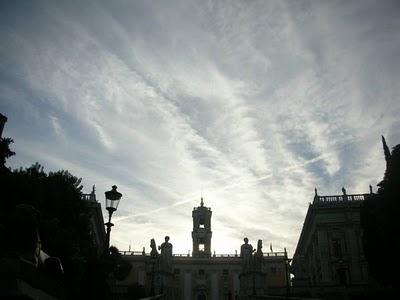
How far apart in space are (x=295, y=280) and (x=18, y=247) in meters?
35.9

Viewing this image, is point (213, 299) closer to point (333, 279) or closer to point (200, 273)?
point (200, 273)

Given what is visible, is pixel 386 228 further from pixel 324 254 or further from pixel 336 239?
pixel 336 239

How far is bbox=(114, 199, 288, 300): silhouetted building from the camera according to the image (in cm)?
6819

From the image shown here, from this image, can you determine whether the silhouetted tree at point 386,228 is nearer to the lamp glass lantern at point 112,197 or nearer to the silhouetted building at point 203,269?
the lamp glass lantern at point 112,197

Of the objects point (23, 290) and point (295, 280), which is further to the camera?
point (295, 280)

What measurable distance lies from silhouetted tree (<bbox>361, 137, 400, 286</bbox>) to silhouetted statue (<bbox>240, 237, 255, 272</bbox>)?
1043 centimetres

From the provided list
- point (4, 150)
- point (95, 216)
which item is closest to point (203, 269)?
point (95, 216)

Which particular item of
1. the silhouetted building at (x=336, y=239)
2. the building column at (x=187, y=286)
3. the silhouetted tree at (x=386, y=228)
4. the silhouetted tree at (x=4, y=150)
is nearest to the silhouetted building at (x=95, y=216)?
the silhouetted tree at (x=4, y=150)

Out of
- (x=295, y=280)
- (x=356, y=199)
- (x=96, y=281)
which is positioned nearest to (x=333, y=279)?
(x=295, y=280)

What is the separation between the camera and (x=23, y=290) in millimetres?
4387

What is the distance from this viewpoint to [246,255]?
36.1 meters

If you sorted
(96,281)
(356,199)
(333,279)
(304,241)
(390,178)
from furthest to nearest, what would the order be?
(304,241), (356,199), (333,279), (390,178), (96,281)

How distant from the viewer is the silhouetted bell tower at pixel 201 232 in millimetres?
69438

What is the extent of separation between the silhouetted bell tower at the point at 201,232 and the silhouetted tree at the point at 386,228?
133ft
